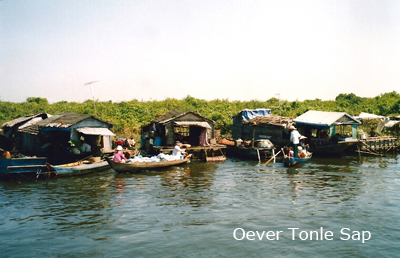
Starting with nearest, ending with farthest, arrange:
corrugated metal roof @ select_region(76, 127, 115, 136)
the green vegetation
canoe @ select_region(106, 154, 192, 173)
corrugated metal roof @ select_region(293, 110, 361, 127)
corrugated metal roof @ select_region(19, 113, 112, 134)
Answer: canoe @ select_region(106, 154, 192, 173)
corrugated metal roof @ select_region(19, 113, 112, 134)
corrugated metal roof @ select_region(76, 127, 115, 136)
corrugated metal roof @ select_region(293, 110, 361, 127)
the green vegetation

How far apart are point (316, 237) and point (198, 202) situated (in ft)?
14.9

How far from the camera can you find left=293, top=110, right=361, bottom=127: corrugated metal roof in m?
22.8

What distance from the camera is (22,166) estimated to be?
15438 millimetres

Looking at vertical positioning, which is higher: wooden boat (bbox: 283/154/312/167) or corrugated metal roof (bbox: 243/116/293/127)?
corrugated metal roof (bbox: 243/116/293/127)

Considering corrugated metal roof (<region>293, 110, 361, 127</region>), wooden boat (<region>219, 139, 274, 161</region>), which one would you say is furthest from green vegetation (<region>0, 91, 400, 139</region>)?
wooden boat (<region>219, 139, 274, 161</region>)

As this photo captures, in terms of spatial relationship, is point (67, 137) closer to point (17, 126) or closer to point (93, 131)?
point (93, 131)

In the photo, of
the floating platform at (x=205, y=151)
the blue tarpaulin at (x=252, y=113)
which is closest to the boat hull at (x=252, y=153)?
the floating platform at (x=205, y=151)

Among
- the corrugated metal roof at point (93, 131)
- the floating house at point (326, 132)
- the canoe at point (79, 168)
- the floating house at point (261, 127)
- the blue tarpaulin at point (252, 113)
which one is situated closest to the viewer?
the canoe at point (79, 168)

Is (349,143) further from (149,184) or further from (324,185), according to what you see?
(149,184)

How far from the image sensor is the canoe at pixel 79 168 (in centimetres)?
1603

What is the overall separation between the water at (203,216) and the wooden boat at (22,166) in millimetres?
575

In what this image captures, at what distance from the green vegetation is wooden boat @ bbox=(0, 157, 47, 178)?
51.5 ft

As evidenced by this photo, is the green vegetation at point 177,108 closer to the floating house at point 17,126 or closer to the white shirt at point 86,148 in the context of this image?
the floating house at point 17,126

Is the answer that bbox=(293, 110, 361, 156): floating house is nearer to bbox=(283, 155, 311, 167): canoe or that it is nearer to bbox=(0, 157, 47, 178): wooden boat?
Result: bbox=(283, 155, 311, 167): canoe
